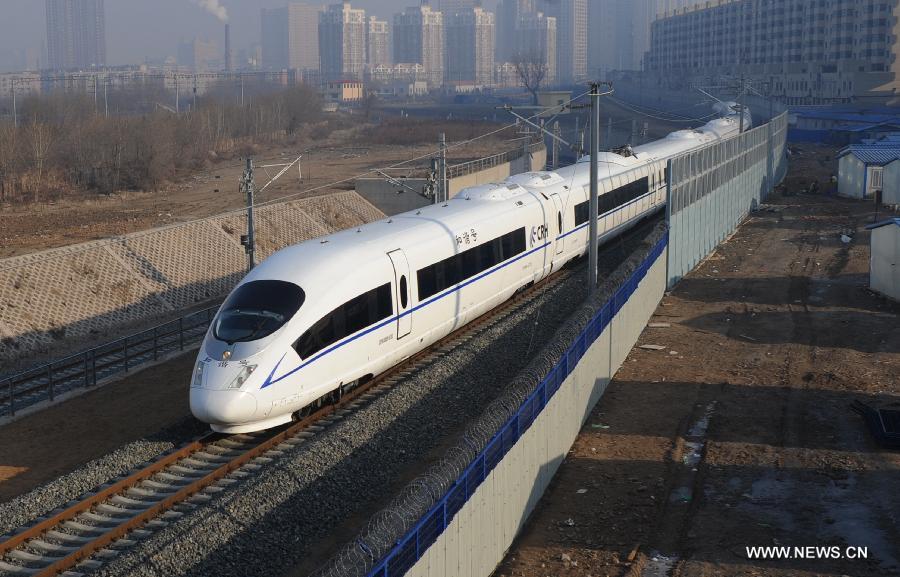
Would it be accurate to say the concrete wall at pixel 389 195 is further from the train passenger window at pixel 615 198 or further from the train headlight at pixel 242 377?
the train headlight at pixel 242 377

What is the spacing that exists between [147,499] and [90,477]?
3.83 feet

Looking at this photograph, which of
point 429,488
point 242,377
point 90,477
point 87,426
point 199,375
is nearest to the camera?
point 429,488

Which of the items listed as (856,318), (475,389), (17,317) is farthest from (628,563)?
(17,317)

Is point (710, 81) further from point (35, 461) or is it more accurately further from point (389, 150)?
point (35, 461)

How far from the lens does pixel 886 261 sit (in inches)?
1159

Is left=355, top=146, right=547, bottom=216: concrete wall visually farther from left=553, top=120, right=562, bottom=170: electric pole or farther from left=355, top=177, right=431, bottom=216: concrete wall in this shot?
left=553, top=120, right=562, bottom=170: electric pole

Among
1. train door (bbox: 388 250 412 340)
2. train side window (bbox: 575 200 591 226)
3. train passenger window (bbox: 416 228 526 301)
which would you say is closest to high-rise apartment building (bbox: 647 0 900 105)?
train side window (bbox: 575 200 591 226)

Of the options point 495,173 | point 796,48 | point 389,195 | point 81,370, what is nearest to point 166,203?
point 389,195

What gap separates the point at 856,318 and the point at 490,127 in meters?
97.5

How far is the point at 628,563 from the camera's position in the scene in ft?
41.6

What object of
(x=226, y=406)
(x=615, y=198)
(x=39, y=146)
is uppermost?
(x=39, y=146)

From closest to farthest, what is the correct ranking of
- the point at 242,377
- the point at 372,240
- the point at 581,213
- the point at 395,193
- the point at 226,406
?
the point at 226,406 < the point at 242,377 < the point at 372,240 < the point at 581,213 < the point at 395,193

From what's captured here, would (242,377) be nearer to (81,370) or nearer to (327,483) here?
(327,483)

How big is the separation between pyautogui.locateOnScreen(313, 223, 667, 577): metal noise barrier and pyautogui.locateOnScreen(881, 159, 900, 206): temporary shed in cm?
3927
